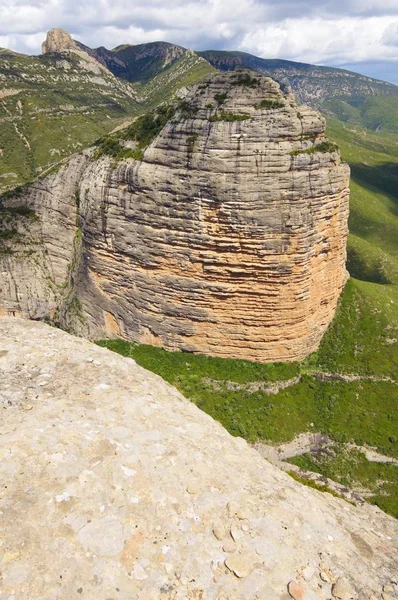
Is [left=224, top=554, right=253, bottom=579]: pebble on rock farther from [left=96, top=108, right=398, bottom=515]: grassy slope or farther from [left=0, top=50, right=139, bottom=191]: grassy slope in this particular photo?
[left=0, top=50, right=139, bottom=191]: grassy slope

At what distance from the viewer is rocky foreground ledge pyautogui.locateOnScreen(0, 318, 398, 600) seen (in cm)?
802

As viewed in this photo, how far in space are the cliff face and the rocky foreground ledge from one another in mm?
15564

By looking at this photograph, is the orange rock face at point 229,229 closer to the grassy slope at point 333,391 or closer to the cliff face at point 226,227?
the cliff face at point 226,227

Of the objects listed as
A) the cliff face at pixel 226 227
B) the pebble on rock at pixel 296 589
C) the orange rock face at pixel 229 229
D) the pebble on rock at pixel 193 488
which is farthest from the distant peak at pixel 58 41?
the pebble on rock at pixel 296 589

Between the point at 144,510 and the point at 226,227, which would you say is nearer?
the point at 144,510

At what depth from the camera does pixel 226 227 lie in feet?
85.8

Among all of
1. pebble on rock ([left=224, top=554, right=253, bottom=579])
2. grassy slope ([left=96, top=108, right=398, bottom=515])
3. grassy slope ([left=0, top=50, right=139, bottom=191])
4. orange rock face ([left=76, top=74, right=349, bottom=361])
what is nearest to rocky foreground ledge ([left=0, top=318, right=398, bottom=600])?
pebble on rock ([left=224, top=554, right=253, bottom=579])

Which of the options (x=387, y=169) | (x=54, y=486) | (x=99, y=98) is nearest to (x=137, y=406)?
(x=54, y=486)

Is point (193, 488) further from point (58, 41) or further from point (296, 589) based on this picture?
point (58, 41)

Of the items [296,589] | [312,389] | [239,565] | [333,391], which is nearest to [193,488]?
[239,565]

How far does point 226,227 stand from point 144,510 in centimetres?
1949

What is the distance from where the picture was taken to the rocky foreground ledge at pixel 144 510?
316 inches

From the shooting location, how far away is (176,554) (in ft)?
28.1

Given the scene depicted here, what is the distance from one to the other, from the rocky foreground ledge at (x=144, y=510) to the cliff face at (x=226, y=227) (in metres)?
15.6
